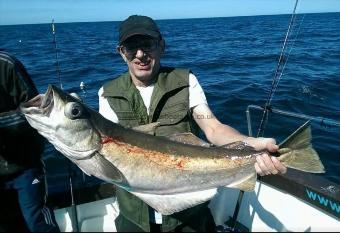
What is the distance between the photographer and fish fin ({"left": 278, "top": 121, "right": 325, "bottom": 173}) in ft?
12.0

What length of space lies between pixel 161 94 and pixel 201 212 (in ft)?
5.02

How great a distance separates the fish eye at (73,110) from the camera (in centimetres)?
328

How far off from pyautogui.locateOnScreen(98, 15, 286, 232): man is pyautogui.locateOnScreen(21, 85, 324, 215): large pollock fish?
509 mm

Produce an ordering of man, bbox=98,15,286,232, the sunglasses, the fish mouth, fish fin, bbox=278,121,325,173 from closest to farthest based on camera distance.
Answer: the fish mouth, fish fin, bbox=278,121,325,173, man, bbox=98,15,286,232, the sunglasses

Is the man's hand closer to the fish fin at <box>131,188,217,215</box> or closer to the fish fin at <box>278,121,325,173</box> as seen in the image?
the fish fin at <box>278,121,325,173</box>

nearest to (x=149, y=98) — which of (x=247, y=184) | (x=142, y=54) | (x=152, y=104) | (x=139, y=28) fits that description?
(x=152, y=104)

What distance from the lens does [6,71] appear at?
4.29 m

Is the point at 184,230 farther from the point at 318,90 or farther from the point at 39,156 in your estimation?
the point at 318,90

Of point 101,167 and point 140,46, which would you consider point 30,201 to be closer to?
point 101,167

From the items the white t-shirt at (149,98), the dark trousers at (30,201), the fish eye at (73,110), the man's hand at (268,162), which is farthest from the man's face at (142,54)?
the dark trousers at (30,201)

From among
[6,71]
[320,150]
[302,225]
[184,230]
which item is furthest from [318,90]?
[6,71]

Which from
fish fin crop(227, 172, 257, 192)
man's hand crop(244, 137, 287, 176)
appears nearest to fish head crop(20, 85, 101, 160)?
fish fin crop(227, 172, 257, 192)

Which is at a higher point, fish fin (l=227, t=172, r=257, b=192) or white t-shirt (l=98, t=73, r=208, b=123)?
white t-shirt (l=98, t=73, r=208, b=123)

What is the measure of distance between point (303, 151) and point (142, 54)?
2.14 meters
